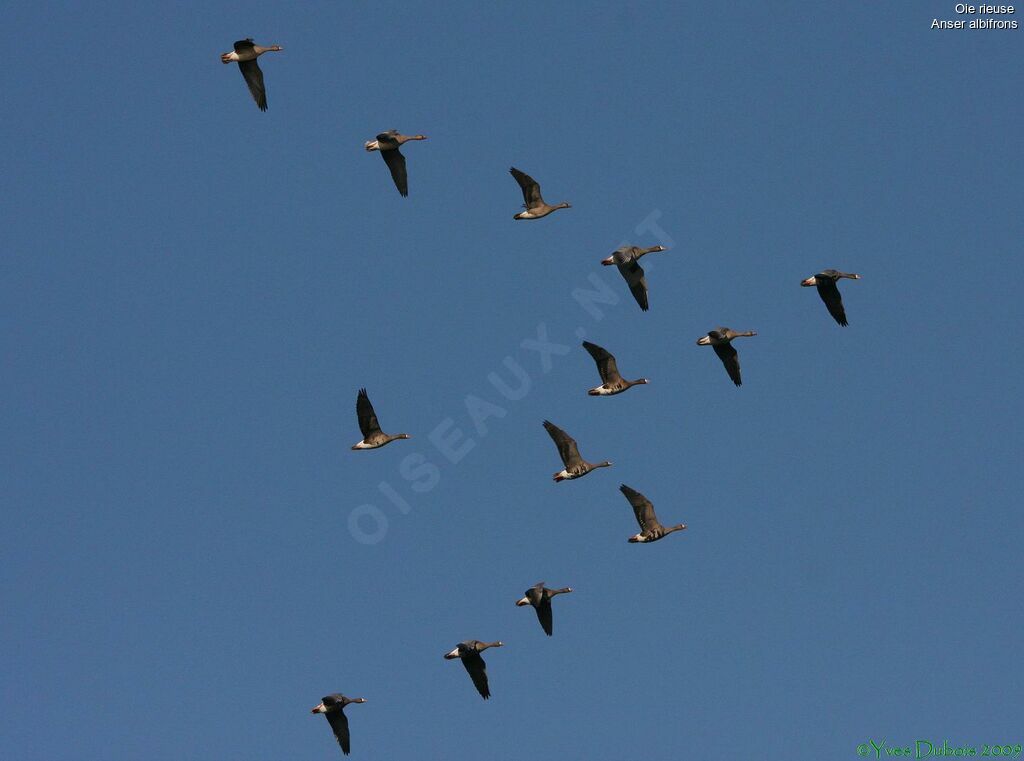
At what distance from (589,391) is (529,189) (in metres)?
7.11

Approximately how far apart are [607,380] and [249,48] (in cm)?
1494

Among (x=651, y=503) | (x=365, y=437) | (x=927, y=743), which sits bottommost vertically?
(x=927, y=743)

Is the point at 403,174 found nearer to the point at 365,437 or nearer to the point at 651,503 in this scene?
the point at 365,437

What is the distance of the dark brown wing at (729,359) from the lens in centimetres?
5191

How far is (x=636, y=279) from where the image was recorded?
50.7m

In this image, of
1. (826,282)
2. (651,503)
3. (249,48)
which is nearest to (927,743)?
(651,503)

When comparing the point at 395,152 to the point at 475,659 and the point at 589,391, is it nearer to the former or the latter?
the point at 589,391

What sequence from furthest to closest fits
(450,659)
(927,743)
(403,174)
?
(403,174) < (450,659) < (927,743)

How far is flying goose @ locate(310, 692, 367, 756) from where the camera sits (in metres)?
50.3

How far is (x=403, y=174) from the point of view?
174ft

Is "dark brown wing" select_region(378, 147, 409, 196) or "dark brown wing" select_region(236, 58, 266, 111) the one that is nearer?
"dark brown wing" select_region(236, 58, 266, 111)

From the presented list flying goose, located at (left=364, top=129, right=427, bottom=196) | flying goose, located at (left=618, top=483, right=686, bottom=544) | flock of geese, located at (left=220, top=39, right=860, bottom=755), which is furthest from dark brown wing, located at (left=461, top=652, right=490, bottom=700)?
flying goose, located at (left=364, top=129, right=427, bottom=196)

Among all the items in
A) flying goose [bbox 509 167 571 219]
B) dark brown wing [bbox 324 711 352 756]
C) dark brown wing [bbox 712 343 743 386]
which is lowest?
dark brown wing [bbox 324 711 352 756]

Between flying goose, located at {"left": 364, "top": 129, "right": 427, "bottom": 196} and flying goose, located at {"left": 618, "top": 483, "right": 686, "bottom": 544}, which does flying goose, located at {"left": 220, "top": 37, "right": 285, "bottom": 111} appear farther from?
flying goose, located at {"left": 618, "top": 483, "right": 686, "bottom": 544}
